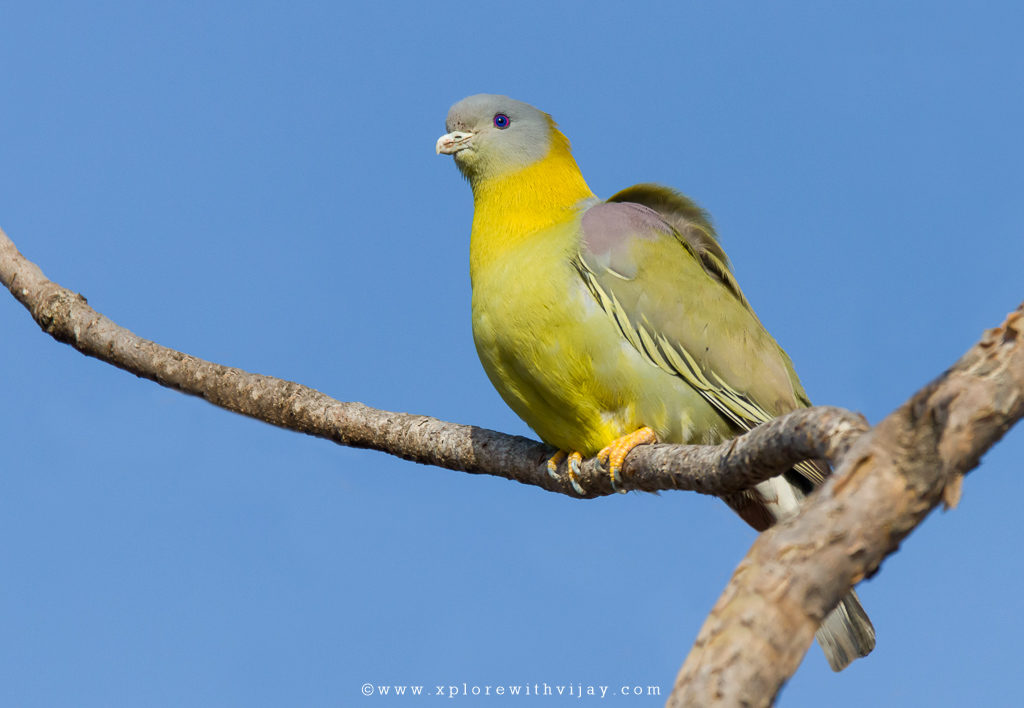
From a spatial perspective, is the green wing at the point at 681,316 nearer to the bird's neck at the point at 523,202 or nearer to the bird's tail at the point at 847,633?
the bird's neck at the point at 523,202

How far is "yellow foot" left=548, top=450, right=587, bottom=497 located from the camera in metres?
4.75

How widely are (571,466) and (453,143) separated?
198cm

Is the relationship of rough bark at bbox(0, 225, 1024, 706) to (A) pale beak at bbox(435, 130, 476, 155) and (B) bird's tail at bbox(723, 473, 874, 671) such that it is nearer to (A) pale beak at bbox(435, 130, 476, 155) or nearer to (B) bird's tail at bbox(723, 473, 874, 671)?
(B) bird's tail at bbox(723, 473, 874, 671)

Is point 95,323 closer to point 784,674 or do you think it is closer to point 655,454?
point 655,454

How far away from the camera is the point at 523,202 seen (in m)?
5.15

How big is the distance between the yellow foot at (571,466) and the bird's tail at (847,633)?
1.28 meters

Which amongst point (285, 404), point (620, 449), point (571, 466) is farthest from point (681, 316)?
point (285, 404)

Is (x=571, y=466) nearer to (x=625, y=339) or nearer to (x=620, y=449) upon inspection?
(x=620, y=449)

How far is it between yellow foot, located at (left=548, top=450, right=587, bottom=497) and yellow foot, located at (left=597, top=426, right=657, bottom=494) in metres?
0.21

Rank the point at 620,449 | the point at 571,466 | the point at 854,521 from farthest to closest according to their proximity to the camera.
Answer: the point at 571,466, the point at 620,449, the point at 854,521

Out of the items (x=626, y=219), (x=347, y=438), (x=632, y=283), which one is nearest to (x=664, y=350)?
(x=632, y=283)

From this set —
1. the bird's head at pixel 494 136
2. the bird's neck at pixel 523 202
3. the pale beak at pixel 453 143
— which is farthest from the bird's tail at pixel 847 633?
the pale beak at pixel 453 143

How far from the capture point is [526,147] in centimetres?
535

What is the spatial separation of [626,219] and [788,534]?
266cm
